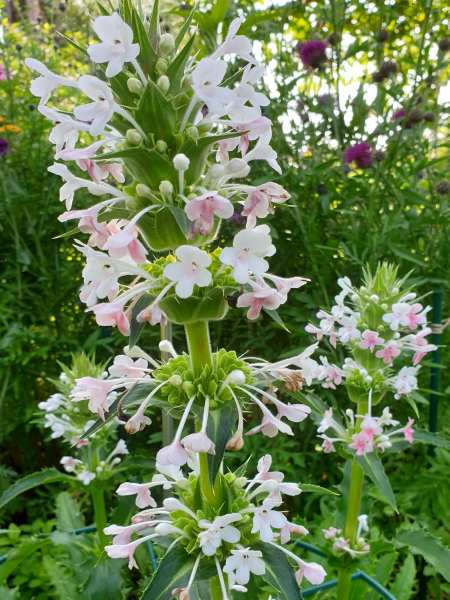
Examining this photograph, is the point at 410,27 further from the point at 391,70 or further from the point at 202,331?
the point at 202,331

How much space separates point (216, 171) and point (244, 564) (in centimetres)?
59

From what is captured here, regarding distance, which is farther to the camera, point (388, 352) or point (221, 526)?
point (388, 352)

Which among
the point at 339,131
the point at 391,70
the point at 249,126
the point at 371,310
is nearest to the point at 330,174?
the point at 339,131

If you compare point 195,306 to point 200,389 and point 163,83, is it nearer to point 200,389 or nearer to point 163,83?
point 200,389

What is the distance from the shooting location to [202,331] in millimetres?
761

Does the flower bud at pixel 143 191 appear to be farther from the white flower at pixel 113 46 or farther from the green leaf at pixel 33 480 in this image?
the green leaf at pixel 33 480

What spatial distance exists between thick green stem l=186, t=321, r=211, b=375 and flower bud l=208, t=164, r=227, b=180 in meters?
0.24

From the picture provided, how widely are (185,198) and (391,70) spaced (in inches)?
69.9

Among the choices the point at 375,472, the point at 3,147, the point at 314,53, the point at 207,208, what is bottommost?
the point at 375,472

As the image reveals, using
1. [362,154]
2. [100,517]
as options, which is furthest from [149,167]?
[362,154]

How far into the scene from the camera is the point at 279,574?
0.74 meters

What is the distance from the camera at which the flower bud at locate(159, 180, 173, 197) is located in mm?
621

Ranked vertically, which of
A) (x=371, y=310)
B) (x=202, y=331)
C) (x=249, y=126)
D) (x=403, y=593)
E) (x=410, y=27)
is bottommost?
(x=403, y=593)

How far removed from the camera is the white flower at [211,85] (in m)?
0.55
